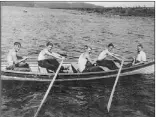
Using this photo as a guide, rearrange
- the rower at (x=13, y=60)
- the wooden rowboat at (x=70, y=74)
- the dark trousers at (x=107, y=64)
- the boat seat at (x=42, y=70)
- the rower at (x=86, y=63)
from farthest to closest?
1. the dark trousers at (x=107, y=64)
2. the boat seat at (x=42, y=70)
3. the rower at (x=86, y=63)
4. the rower at (x=13, y=60)
5. the wooden rowboat at (x=70, y=74)

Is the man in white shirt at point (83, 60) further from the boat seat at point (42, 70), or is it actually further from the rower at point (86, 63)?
the boat seat at point (42, 70)

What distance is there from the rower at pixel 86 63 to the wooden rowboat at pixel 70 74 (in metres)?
0.19

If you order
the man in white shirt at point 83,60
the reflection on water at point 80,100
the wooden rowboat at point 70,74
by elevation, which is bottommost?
the reflection on water at point 80,100

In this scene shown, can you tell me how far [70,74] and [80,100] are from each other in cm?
110

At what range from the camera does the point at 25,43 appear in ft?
45.9

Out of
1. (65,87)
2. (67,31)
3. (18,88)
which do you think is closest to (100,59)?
(65,87)

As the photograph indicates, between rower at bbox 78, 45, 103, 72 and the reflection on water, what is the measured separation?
0.66 metres

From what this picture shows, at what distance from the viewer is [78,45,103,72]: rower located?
9078 mm

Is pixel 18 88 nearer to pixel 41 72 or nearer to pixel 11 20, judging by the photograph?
pixel 41 72

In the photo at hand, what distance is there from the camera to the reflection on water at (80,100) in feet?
25.3

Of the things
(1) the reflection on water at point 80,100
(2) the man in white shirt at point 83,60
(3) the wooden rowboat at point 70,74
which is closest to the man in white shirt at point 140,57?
Answer: (3) the wooden rowboat at point 70,74

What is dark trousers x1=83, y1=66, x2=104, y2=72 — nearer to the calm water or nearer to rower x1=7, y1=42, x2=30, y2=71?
the calm water

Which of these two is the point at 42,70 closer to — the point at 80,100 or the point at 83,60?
the point at 83,60

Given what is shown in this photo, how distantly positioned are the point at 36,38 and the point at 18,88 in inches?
252
